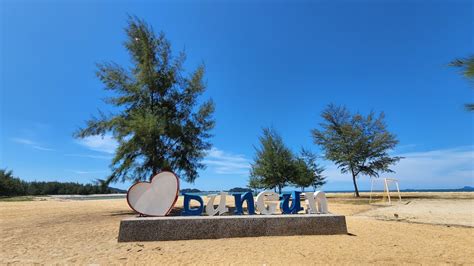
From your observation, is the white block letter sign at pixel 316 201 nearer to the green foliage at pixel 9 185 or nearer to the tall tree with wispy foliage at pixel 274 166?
the tall tree with wispy foliage at pixel 274 166

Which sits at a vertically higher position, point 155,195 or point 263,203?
point 155,195

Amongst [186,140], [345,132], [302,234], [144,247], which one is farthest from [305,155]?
[144,247]

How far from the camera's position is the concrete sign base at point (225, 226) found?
8.85 m

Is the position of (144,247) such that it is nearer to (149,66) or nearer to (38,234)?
(38,234)

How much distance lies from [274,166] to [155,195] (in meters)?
19.1

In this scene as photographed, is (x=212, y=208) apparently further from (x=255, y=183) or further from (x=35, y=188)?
(x=35, y=188)

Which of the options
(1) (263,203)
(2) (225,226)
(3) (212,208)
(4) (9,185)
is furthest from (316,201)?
(4) (9,185)

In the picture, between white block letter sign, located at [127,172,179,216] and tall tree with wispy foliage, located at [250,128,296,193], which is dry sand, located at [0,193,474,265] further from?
tall tree with wispy foliage, located at [250,128,296,193]

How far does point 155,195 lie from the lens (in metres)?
9.97

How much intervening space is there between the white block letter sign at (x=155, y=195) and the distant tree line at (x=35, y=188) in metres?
48.7

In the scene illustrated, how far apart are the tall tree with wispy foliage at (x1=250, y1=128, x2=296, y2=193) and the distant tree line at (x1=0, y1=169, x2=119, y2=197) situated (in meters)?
36.6

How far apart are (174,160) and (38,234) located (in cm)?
866

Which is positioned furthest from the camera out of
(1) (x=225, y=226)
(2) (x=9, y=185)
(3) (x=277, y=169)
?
(2) (x=9, y=185)

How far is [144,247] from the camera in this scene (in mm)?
7969
